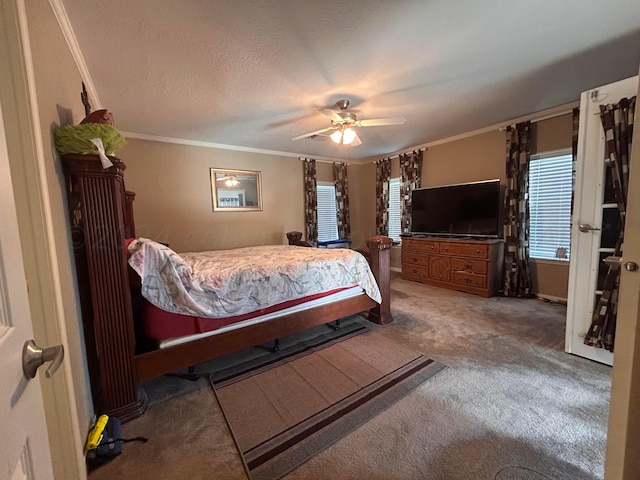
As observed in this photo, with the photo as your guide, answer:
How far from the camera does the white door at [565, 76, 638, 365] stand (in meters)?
1.93

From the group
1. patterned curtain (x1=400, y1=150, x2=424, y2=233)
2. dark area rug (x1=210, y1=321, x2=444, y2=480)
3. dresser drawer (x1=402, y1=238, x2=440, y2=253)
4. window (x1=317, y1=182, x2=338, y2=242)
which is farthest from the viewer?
window (x1=317, y1=182, x2=338, y2=242)

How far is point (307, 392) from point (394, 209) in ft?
13.9

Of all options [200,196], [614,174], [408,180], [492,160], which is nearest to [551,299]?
[492,160]

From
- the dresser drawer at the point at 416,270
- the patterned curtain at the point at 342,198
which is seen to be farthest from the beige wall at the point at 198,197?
the dresser drawer at the point at 416,270

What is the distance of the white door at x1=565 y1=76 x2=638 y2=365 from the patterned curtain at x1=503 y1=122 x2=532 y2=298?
5.08 feet

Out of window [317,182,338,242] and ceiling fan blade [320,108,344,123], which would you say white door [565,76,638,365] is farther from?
window [317,182,338,242]

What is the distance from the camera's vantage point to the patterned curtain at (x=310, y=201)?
5102 mm

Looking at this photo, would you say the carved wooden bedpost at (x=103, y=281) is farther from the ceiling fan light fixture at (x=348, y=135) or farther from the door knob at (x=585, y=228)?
the door knob at (x=585, y=228)

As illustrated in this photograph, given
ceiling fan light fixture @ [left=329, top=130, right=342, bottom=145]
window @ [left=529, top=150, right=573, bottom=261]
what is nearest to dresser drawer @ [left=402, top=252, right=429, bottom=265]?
window @ [left=529, top=150, right=573, bottom=261]

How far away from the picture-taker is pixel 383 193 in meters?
5.36

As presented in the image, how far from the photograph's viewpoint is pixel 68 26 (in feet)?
5.28

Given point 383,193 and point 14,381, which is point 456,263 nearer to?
point 383,193

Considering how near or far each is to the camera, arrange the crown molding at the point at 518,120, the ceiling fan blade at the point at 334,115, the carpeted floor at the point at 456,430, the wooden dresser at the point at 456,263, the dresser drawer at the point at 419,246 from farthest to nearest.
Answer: the dresser drawer at the point at 419,246 → the wooden dresser at the point at 456,263 → the crown molding at the point at 518,120 → the ceiling fan blade at the point at 334,115 → the carpeted floor at the point at 456,430

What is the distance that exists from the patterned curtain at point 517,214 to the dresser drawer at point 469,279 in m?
0.33
